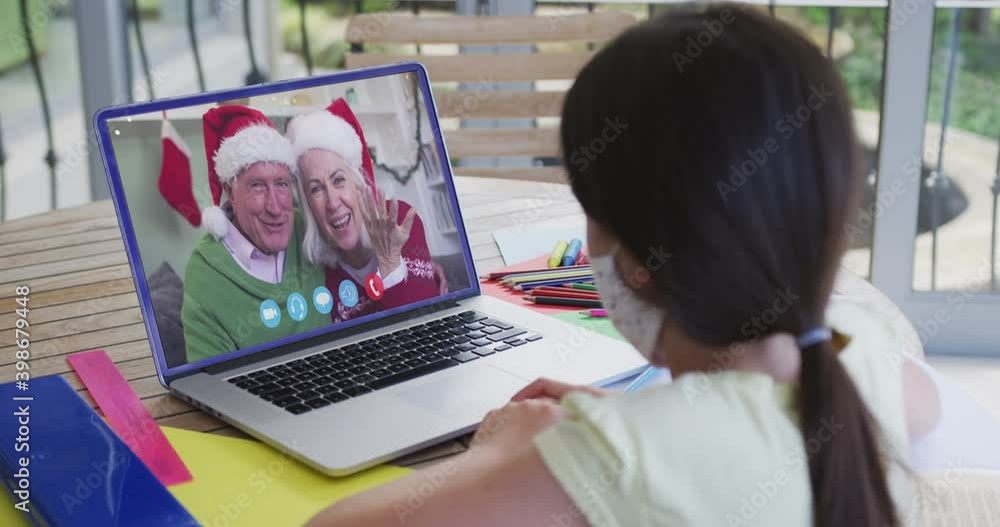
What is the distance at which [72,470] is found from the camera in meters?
0.81

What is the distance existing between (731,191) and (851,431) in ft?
0.58

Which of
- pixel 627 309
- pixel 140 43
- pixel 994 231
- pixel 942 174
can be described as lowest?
pixel 994 231

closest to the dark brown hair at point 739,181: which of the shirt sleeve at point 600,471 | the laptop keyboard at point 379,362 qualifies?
the shirt sleeve at point 600,471

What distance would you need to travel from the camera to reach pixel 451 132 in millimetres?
2133

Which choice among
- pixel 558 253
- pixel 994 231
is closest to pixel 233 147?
pixel 558 253

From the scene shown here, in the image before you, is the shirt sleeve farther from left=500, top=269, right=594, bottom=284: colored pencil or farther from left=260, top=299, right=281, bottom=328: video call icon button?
left=500, top=269, right=594, bottom=284: colored pencil

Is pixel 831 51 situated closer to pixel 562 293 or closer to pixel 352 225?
pixel 562 293

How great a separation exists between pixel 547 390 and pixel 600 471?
0.27m

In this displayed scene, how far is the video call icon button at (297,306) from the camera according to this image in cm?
104

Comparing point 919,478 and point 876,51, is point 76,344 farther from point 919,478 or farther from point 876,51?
point 876,51

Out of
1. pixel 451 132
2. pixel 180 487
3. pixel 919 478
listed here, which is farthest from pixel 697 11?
pixel 451 132

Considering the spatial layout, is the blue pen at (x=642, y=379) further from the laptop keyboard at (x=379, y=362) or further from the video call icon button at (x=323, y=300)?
the video call icon button at (x=323, y=300)

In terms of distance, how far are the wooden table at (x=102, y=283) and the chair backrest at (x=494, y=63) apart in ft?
1.38

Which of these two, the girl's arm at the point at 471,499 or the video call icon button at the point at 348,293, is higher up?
the video call icon button at the point at 348,293
